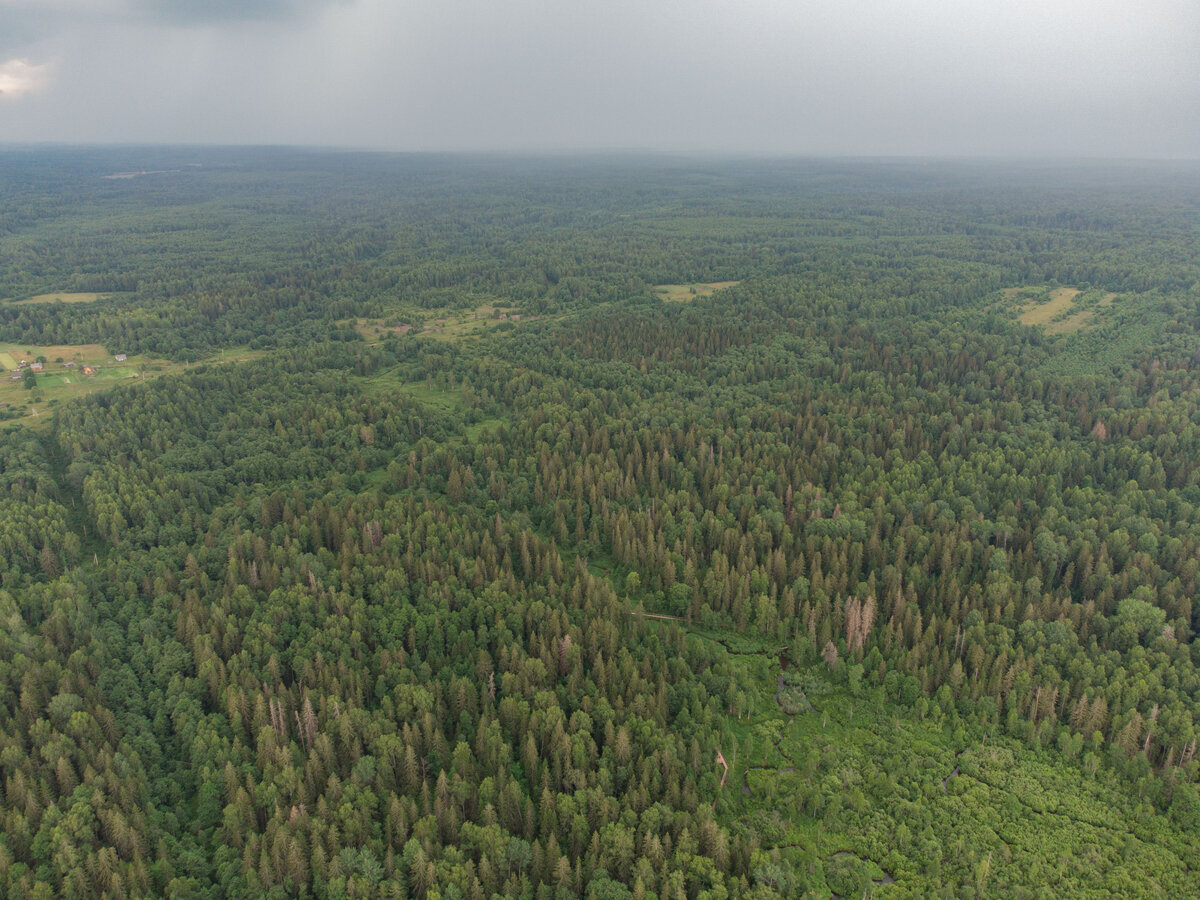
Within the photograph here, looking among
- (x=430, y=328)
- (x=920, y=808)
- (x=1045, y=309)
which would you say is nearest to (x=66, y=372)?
(x=430, y=328)

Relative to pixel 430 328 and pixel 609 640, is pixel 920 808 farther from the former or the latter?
pixel 430 328

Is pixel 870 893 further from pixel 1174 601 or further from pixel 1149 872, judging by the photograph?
pixel 1174 601

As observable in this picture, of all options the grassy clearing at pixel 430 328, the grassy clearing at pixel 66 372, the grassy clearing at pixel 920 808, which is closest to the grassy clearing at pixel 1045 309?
the grassy clearing at pixel 430 328

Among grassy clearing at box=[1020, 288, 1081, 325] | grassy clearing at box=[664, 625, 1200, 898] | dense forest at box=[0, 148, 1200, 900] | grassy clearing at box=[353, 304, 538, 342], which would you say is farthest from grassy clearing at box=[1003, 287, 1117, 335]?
A: grassy clearing at box=[664, 625, 1200, 898]

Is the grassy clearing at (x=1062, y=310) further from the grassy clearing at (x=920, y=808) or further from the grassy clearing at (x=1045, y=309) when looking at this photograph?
the grassy clearing at (x=920, y=808)

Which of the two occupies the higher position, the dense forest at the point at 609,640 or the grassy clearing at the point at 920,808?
the dense forest at the point at 609,640

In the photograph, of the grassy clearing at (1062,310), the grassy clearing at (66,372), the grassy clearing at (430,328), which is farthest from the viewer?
the grassy clearing at (430,328)

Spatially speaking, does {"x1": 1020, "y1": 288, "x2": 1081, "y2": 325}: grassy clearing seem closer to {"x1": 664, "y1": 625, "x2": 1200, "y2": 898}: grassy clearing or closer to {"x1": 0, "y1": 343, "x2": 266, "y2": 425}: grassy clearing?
{"x1": 664, "y1": 625, "x2": 1200, "y2": 898}: grassy clearing

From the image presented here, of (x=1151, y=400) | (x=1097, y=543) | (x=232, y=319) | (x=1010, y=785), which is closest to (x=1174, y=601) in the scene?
(x=1097, y=543)

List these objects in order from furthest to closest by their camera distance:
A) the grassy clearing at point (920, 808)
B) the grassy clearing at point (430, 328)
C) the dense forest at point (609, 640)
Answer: the grassy clearing at point (430, 328), the dense forest at point (609, 640), the grassy clearing at point (920, 808)
